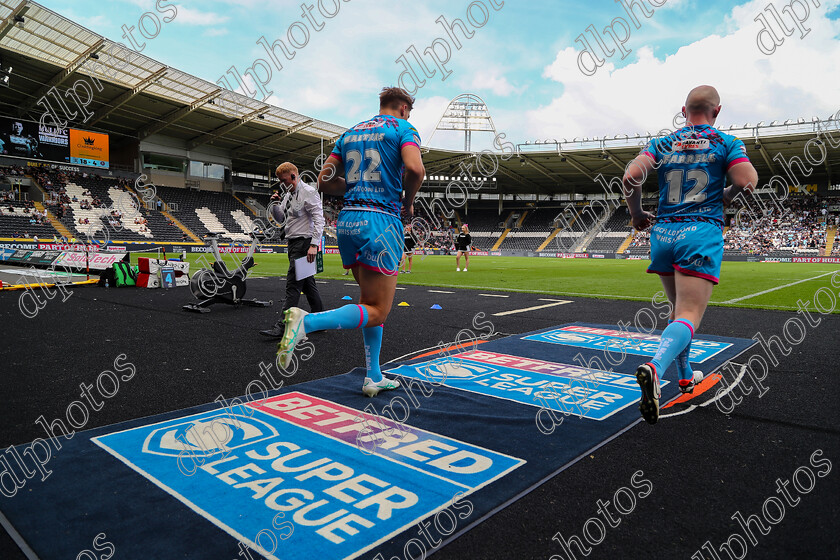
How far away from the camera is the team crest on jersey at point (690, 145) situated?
277cm

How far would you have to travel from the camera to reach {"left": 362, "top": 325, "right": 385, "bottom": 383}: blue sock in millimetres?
3271

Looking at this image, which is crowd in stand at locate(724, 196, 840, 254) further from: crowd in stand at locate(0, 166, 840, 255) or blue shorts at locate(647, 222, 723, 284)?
blue shorts at locate(647, 222, 723, 284)

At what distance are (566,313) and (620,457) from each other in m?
5.14

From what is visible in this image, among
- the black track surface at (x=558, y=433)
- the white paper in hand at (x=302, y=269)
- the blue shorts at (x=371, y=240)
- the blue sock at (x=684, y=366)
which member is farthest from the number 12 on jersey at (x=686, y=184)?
the white paper in hand at (x=302, y=269)

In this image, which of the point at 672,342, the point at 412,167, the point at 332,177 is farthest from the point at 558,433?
the point at 332,177

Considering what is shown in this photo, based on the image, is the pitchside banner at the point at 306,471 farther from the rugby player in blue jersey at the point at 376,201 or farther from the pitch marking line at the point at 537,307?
the pitch marking line at the point at 537,307

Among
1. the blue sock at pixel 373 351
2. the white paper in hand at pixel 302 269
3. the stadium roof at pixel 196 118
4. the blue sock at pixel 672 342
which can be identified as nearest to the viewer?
the blue sock at pixel 672 342

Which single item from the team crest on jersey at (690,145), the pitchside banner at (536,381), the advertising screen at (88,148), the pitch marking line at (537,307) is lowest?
the pitchside banner at (536,381)

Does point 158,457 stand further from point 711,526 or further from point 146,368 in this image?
point 711,526

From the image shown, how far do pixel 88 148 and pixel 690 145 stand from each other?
36719 millimetres

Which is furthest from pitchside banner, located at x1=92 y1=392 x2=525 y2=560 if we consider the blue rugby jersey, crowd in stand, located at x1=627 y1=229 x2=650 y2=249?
crowd in stand, located at x1=627 y1=229 x2=650 y2=249

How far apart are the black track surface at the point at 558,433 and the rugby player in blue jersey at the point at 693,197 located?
619 millimetres

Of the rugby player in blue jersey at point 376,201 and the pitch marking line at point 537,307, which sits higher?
the rugby player in blue jersey at point 376,201

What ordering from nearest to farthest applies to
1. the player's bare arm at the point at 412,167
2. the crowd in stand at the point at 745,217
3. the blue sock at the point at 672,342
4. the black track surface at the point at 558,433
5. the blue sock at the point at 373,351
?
the black track surface at the point at 558,433 → the blue sock at the point at 672,342 → the player's bare arm at the point at 412,167 → the blue sock at the point at 373,351 → the crowd in stand at the point at 745,217
